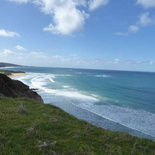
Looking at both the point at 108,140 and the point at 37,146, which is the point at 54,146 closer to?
the point at 37,146

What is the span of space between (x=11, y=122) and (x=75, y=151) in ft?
13.2

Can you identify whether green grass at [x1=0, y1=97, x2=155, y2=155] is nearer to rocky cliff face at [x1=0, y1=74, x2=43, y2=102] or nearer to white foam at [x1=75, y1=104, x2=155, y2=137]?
white foam at [x1=75, y1=104, x2=155, y2=137]

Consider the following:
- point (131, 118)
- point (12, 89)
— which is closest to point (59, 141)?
point (131, 118)

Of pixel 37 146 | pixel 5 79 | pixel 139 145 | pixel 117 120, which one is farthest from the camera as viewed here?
pixel 5 79

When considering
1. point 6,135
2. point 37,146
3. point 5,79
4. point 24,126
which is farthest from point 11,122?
point 5,79

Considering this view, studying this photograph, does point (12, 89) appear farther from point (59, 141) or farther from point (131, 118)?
point (59, 141)

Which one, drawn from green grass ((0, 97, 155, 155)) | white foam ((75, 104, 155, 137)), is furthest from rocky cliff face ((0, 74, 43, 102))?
green grass ((0, 97, 155, 155))

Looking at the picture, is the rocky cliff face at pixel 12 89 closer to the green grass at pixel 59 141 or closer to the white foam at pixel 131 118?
the white foam at pixel 131 118

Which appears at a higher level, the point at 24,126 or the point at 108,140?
the point at 24,126

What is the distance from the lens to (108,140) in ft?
23.4

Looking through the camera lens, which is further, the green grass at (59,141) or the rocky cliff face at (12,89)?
the rocky cliff face at (12,89)

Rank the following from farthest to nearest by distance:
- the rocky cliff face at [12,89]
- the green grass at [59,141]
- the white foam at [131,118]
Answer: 1. the rocky cliff face at [12,89]
2. the white foam at [131,118]
3. the green grass at [59,141]

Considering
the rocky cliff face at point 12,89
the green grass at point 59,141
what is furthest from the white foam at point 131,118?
the green grass at point 59,141

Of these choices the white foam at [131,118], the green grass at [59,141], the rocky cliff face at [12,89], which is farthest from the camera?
the rocky cliff face at [12,89]
